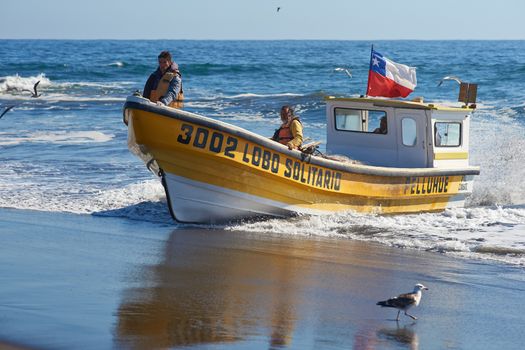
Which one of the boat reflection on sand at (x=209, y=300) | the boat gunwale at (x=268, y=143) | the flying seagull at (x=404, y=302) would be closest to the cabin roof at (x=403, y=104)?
the boat gunwale at (x=268, y=143)

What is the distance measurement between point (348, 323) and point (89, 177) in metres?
9.76

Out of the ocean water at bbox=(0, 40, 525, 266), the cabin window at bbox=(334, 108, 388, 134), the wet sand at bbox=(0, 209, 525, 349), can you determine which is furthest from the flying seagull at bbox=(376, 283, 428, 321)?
the cabin window at bbox=(334, 108, 388, 134)

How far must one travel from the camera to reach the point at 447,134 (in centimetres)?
1412

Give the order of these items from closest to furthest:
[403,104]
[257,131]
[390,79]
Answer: [403,104] → [390,79] → [257,131]

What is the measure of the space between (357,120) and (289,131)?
2.02 meters

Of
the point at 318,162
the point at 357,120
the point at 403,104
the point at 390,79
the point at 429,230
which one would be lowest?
the point at 429,230

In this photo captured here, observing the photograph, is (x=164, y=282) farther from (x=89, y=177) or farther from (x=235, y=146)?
(x=89, y=177)

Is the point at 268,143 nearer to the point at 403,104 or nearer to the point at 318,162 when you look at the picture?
the point at 318,162

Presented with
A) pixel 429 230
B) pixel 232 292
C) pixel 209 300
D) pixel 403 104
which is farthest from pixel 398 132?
pixel 209 300

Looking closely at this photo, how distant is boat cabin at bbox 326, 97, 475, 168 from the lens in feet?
45.3

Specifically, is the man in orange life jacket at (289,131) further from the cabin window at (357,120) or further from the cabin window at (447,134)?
the cabin window at (447,134)

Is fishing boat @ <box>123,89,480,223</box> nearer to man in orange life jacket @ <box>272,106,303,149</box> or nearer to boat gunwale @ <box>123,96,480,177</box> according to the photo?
boat gunwale @ <box>123,96,480,177</box>

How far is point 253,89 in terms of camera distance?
40219 mm

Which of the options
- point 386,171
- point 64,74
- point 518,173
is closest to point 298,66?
point 64,74
